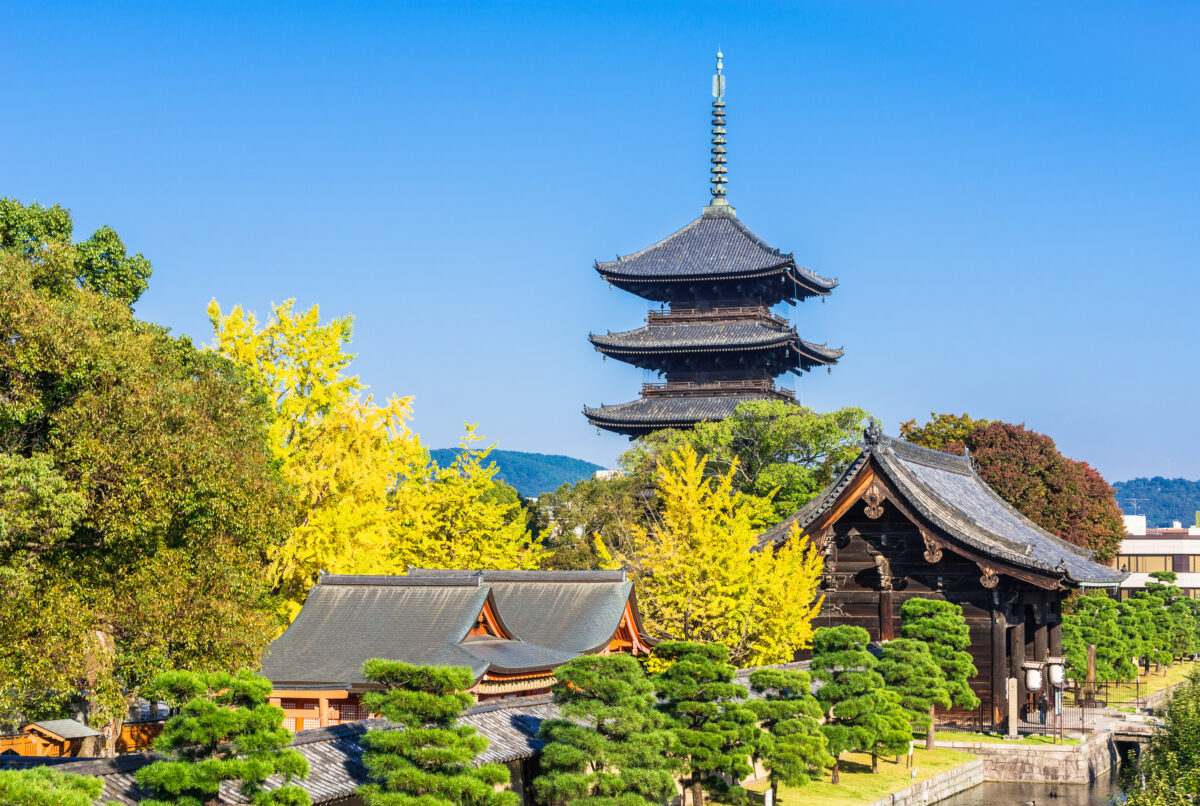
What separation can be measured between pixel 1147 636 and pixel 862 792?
103 ft

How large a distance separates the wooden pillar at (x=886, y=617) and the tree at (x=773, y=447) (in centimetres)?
1796

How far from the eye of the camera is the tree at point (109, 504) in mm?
18516

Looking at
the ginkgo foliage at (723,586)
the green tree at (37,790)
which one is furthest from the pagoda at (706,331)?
the green tree at (37,790)

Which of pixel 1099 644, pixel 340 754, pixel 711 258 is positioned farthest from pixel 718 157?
pixel 340 754

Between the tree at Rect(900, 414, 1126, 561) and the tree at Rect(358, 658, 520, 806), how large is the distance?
166ft

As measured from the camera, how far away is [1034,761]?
31906 millimetres

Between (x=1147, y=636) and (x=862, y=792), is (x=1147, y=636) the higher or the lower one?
the higher one

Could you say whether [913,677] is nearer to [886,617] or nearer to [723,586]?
[723,586]

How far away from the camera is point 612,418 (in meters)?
72.2

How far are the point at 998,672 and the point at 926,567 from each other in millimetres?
3507

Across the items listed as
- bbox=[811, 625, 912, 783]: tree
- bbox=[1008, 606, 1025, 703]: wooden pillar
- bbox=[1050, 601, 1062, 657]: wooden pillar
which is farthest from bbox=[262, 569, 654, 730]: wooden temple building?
bbox=[1050, 601, 1062, 657]: wooden pillar

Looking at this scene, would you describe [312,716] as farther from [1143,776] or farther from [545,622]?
[1143,776]

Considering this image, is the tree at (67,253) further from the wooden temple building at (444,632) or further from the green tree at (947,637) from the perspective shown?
the green tree at (947,637)

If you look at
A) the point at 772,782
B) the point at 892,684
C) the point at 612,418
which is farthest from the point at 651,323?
the point at 772,782
